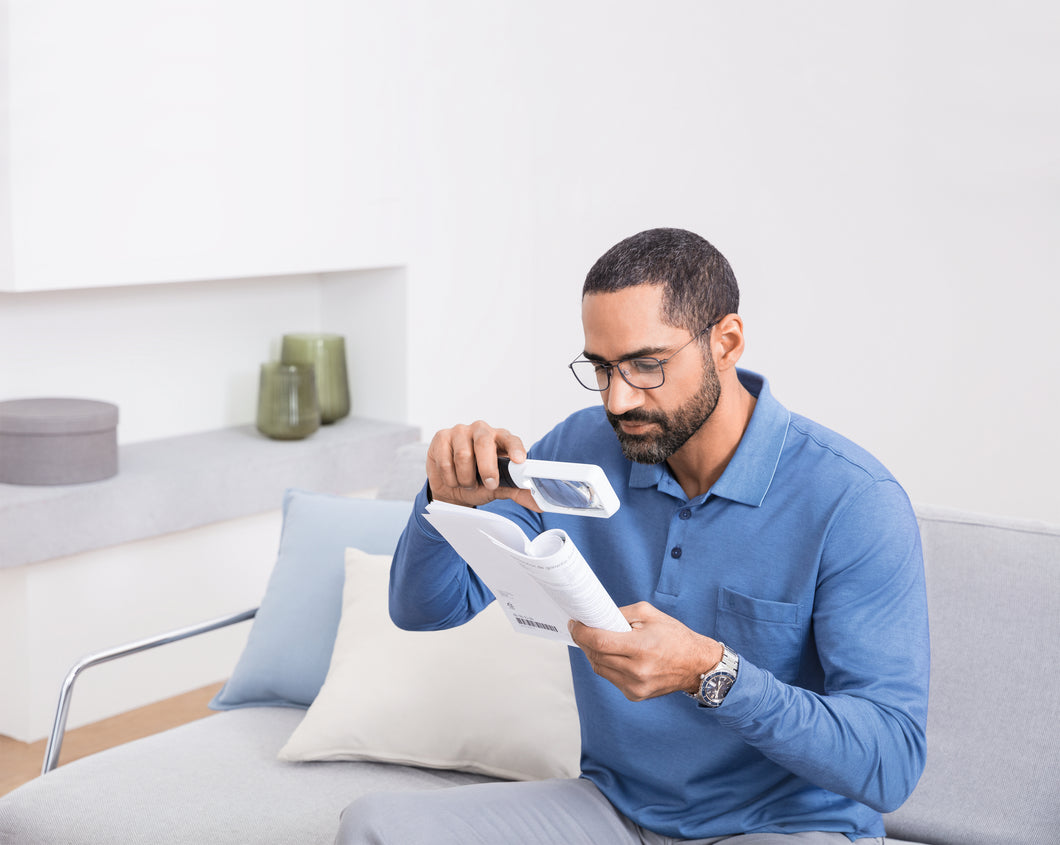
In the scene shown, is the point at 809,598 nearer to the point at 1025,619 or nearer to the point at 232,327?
the point at 1025,619

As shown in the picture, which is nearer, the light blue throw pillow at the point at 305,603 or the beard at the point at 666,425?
the beard at the point at 666,425

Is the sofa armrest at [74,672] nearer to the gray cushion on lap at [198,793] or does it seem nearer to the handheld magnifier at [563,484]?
the gray cushion on lap at [198,793]

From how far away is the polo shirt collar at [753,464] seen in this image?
1.61 meters

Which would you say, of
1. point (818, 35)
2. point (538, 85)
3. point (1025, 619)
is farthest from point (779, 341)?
point (1025, 619)

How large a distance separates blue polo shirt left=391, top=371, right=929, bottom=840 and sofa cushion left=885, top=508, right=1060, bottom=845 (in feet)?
0.88

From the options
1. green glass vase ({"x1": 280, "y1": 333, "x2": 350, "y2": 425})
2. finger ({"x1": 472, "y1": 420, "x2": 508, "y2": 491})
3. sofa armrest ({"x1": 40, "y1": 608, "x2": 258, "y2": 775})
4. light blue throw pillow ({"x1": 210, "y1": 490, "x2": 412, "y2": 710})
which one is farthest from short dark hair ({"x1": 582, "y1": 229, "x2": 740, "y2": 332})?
green glass vase ({"x1": 280, "y1": 333, "x2": 350, "y2": 425})

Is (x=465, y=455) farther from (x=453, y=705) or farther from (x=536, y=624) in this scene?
(x=453, y=705)

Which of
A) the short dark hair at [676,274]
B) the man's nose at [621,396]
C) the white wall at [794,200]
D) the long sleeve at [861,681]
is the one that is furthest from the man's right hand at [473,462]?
the white wall at [794,200]

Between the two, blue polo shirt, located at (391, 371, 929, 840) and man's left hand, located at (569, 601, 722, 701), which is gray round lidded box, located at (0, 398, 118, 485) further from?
man's left hand, located at (569, 601, 722, 701)

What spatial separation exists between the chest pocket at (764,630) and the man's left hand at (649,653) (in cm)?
19

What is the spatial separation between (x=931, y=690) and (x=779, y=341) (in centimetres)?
172

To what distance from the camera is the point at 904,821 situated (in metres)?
1.91

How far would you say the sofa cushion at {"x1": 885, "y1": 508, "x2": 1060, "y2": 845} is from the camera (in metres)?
1.84

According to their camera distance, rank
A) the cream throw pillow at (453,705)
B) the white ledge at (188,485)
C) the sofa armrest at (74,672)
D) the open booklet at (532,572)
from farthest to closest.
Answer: the white ledge at (188,485) → the sofa armrest at (74,672) → the cream throw pillow at (453,705) → the open booklet at (532,572)
